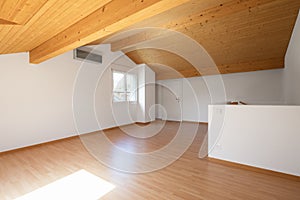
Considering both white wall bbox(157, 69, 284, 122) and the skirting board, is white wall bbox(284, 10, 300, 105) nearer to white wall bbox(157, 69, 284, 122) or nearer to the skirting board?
the skirting board

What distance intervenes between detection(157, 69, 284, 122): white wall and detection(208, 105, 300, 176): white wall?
232 cm

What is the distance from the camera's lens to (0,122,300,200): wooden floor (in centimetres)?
159

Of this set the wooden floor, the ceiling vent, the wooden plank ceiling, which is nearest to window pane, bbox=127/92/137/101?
the wooden plank ceiling

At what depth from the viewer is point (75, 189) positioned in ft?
5.54

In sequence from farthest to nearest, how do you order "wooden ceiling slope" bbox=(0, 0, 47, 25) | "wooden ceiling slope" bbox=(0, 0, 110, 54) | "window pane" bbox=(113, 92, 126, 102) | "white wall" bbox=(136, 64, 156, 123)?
"white wall" bbox=(136, 64, 156, 123) < "window pane" bbox=(113, 92, 126, 102) < "wooden ceiling slope" bbox=(0, 0, 110, 54) < "wooden ceiling slope" bbox=(0, 0, 47, 25)

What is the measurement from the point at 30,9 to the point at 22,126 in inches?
104

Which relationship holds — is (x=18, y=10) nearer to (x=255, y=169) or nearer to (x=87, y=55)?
(x=87, y=55)

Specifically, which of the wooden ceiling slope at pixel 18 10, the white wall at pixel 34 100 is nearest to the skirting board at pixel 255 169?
the wooden ceiling slope at pixel 18 10

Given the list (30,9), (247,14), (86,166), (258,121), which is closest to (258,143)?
(258,121)

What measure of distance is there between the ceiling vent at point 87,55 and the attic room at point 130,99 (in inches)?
1.2

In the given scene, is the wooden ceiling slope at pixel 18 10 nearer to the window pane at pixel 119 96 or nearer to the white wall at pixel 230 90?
the window pane at pixel 119 96

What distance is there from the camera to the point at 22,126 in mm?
3041

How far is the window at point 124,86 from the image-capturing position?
5.25 metres

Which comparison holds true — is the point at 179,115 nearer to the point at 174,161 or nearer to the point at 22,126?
the point at 174,161
